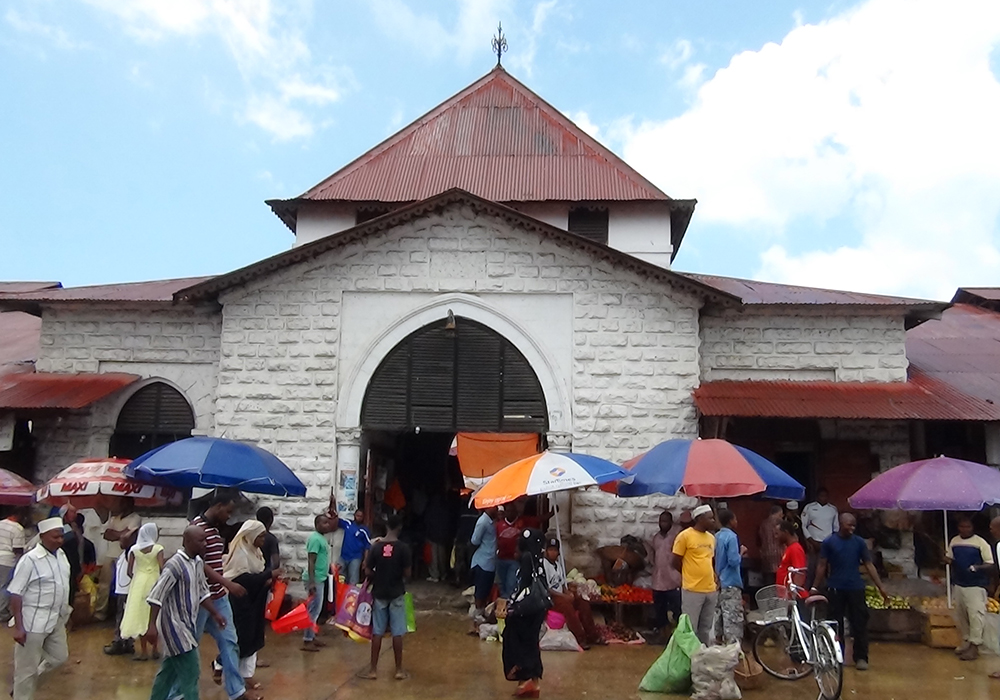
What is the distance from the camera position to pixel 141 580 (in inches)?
333

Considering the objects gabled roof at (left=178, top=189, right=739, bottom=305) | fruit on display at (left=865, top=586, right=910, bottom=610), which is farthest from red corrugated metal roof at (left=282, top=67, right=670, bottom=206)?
fruit on display at (left=865, top=586, right=910, bottom=610)

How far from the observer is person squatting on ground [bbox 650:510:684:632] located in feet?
33.9

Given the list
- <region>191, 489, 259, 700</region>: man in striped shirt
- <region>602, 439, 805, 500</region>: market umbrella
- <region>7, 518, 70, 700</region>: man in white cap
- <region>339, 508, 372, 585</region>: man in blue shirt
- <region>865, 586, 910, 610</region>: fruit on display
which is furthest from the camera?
<region>339, 508, 372, 585</region>: man in blue shirt

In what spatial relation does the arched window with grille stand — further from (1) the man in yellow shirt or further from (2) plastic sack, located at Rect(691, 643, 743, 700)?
(2) plastic sack, located at Rect(691, 643, 743, 700)

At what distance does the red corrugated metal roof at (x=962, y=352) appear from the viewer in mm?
13227

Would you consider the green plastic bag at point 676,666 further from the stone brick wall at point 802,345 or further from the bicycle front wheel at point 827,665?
the stone brick wall at point 802,345

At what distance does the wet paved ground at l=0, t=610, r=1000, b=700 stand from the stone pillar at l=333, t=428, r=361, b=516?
2465 millimetres

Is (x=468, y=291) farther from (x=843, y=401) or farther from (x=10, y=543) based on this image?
(x=10, y=543)

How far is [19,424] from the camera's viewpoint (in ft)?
44.2

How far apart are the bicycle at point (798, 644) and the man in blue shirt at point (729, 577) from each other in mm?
334

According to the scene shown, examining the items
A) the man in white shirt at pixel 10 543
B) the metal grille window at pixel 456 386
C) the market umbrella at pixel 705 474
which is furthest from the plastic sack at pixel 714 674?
the man in white shirt at pixel 10 543

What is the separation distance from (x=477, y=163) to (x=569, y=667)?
1204cm

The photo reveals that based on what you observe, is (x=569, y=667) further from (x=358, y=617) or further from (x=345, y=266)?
(x=345, y=266)

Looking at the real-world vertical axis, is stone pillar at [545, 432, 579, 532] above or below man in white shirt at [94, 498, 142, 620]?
above
